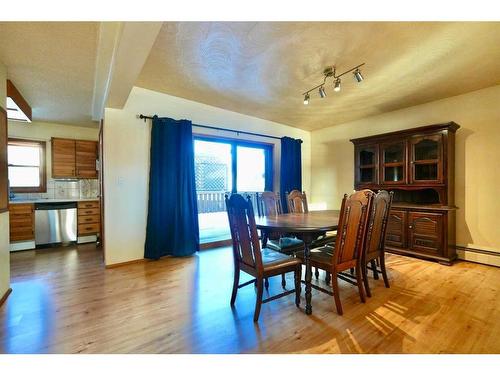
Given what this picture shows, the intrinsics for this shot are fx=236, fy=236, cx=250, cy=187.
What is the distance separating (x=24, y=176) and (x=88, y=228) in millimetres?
1499

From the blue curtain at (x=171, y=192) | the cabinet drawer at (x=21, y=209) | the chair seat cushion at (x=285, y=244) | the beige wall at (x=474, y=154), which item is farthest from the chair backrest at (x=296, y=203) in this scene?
the cabinet drawer at (x=21, y=209)

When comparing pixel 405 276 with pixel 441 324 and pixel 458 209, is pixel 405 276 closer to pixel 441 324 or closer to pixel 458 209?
pixel 441 324

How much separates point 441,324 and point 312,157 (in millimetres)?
4000

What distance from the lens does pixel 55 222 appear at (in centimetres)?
416

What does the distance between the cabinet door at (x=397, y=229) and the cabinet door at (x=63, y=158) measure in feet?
18.5

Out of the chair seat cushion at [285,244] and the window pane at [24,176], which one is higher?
the window pane at [24,176]

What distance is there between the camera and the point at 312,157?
17.7 feet

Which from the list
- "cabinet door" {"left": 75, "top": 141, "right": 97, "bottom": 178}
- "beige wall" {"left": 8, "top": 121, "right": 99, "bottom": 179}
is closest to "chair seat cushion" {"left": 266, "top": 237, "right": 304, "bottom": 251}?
"cabinet door" {"left": 75, "top": 141, "right": 97, "bottom": 178}

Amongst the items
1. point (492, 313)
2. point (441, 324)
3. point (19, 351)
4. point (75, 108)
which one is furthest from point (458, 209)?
point (75, 108)

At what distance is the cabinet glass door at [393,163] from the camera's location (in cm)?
357

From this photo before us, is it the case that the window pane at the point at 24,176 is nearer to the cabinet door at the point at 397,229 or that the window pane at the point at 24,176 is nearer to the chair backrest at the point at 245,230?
the chair backrest at the point at 245,230

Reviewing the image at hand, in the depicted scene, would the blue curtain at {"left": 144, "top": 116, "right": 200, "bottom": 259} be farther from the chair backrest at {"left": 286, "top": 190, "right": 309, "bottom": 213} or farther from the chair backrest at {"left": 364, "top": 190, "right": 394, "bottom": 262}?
the chair backrest at {"left": 364, "top": 190, "right": 394, "bottom": 262}

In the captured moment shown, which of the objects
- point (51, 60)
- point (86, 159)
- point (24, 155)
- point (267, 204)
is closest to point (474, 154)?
point (267, 204)
